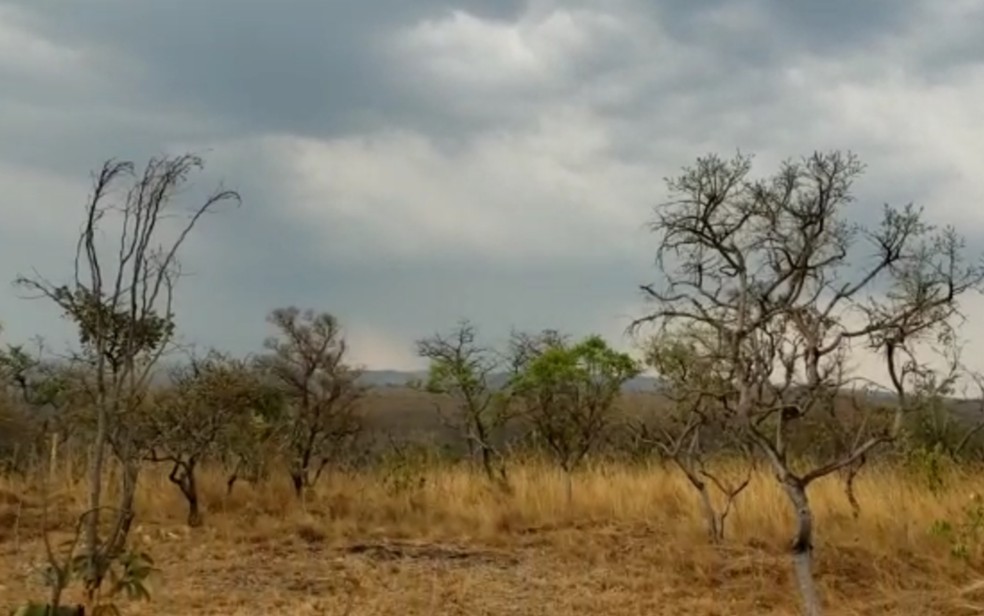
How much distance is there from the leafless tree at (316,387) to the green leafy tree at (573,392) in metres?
2.18

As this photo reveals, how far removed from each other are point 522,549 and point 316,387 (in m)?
5.06

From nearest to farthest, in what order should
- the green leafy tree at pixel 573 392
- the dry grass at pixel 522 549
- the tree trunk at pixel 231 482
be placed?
1. the dry grass at pixel 522 549
2. the tree trunk at pixel 231 482
3. the green leafy tree at pixel 573 392

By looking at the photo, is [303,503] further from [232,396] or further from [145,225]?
[145,225]

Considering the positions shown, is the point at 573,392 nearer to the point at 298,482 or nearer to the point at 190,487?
A: the point at 298,482

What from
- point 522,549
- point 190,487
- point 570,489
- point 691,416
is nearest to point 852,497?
point 691,416

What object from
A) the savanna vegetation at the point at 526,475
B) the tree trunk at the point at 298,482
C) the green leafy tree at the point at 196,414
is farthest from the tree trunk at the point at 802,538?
the tree trunk at the point at 298,482

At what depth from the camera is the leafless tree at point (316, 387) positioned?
42.4ft

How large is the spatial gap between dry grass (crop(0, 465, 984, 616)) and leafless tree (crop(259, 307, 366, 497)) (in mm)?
956

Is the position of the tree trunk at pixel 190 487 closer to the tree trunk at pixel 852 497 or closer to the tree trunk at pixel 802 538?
the tree trunk at pixel 852 497

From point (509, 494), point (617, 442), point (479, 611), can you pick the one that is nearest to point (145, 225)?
point (479, 611)

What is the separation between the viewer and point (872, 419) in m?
10.1

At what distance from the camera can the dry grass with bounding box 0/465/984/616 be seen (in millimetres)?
6805

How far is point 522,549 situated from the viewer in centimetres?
893

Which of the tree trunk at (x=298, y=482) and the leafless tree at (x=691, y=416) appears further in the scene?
the tree trunk at (x=298, y=482)
